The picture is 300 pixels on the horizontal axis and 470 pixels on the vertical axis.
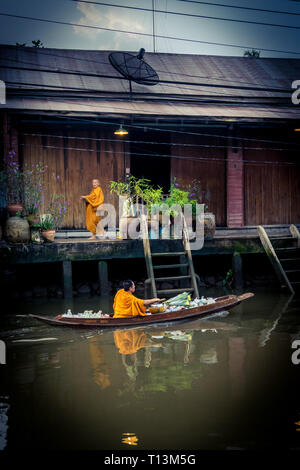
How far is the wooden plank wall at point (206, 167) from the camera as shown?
588 inches

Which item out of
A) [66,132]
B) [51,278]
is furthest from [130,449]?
[66,132]

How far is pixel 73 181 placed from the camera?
13930 mm

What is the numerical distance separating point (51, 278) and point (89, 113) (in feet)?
14.4

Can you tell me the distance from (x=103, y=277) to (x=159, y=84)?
6.84m

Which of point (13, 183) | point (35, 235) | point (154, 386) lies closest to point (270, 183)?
point (35, 235)

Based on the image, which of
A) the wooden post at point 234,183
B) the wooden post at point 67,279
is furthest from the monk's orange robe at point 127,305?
the wooden post at point 234,183

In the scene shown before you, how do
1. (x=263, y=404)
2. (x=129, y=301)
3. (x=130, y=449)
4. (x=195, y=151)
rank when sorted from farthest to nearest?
(x=195, y=151) < (x=129, y=301) < (x=263, y=404) < (x=130, y=449)

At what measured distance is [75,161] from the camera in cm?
1398

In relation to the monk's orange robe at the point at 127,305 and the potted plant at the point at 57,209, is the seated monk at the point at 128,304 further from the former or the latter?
the potted plant at the point at 57,209

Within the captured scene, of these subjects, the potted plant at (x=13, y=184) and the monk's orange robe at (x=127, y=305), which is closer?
the monk's orange robe at (x=127, y=305)

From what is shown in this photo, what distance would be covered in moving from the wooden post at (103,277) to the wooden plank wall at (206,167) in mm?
4021

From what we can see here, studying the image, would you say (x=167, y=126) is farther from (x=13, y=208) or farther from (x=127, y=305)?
(x=127, y=305)

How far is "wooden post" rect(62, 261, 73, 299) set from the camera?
11887 mm

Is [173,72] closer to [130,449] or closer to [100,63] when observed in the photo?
[100,63]
